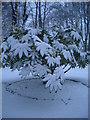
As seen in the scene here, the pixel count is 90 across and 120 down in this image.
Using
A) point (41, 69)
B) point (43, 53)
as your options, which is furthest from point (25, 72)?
point (43, 53)

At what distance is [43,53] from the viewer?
1.60m

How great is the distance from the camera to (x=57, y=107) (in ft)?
5.73

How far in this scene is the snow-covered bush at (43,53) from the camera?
165 centimetres

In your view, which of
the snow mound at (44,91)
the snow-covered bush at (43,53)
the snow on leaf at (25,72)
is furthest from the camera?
the snow mound at (44,91)

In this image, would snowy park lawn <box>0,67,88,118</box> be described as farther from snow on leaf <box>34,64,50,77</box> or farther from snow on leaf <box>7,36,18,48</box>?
snow on leaf <box>7,36,18,48</box>

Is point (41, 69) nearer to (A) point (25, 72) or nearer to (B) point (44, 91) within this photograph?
(A) point (25, 72)

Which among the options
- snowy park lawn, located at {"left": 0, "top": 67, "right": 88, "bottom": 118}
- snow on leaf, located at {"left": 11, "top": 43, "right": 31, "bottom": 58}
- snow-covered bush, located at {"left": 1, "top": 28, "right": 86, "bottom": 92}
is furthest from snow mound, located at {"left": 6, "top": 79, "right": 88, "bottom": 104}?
snow on leaf, located at {"left": 11, "top": 43, "right": 31, "bottom": 58}

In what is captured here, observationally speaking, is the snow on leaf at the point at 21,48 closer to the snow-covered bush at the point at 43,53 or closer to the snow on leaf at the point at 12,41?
the snow-covered bush at the point at 43,53

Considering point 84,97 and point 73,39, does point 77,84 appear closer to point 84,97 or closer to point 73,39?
point 84,97

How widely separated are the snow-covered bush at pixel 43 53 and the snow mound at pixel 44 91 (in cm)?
16

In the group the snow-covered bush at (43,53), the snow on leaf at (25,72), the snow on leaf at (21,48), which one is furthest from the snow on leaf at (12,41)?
the snow on leaf at (25,72)

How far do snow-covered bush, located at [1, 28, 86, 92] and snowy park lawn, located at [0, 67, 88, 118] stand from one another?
18 cm

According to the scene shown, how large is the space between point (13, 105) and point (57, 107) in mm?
397

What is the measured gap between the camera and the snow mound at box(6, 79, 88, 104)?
6.23 feet
